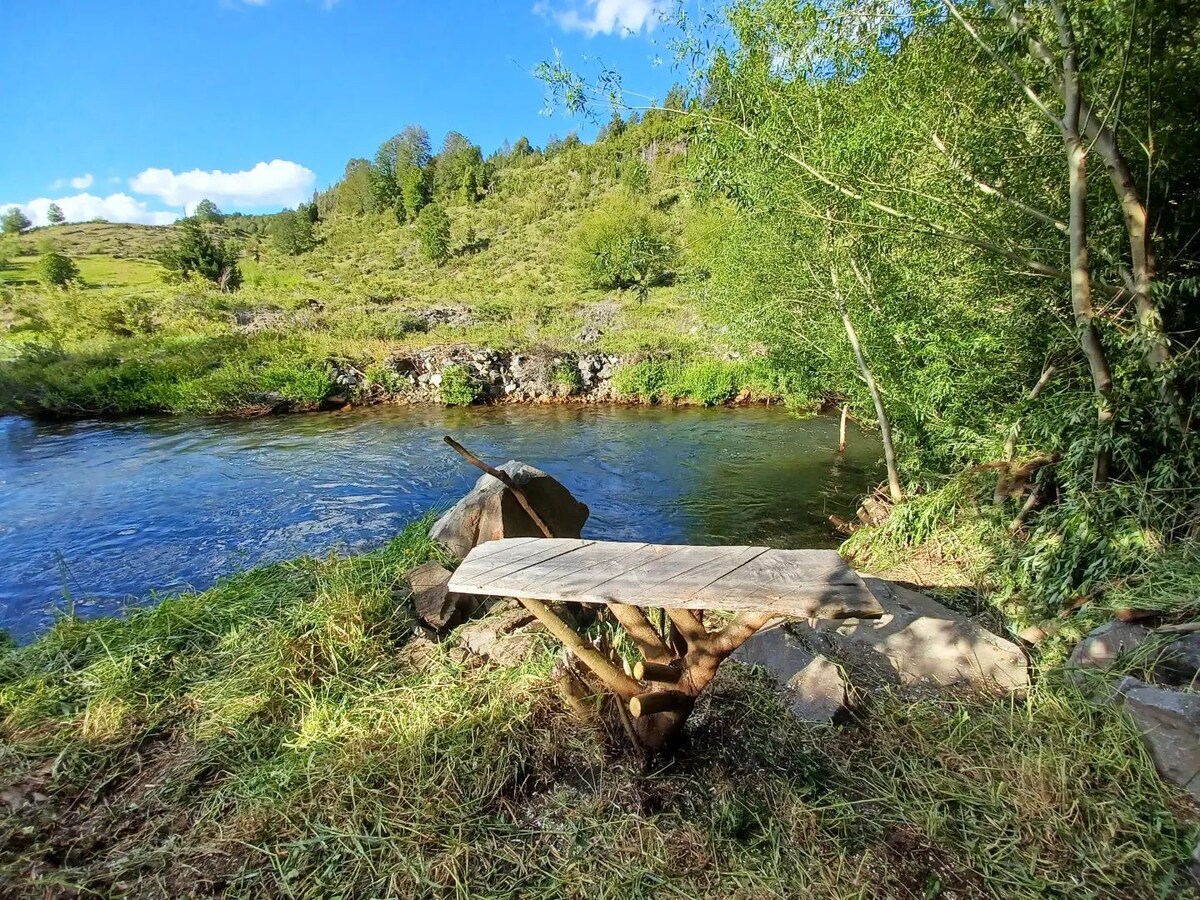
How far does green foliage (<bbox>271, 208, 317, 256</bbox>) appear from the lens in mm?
47250

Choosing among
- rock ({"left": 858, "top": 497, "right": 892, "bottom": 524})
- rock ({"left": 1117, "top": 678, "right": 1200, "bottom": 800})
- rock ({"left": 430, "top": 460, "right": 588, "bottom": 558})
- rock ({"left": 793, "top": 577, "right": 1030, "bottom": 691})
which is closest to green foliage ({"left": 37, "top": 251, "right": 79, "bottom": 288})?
rock ({"left": 430, "top": 460, "right": 588, "bottom": 558})

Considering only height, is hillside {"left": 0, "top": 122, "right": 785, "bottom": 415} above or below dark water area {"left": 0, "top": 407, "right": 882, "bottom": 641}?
above

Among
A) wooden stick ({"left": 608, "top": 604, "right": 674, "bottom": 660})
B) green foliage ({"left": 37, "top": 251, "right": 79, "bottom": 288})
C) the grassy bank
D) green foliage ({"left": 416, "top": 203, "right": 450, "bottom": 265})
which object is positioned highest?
green foliage ({"left": 416, "top": 203, "right": 450, "bottom": 265})

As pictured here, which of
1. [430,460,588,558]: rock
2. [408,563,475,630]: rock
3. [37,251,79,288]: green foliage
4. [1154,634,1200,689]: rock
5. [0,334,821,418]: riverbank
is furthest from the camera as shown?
[37,251,79,288]: green foliage

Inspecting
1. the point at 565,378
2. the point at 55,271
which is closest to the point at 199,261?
the point at 55,271

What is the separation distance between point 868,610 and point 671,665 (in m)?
1.07

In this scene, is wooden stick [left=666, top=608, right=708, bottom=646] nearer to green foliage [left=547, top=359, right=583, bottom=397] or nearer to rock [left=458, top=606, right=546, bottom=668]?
rock [left=458, top=606, right=546, bottom=668]

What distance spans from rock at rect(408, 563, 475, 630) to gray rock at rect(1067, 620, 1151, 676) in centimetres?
379

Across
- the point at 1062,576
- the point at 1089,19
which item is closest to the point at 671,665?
the point at 1062,576

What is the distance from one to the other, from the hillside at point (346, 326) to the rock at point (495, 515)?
4784 mm

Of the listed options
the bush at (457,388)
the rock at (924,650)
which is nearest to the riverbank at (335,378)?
the bush at (457,388)

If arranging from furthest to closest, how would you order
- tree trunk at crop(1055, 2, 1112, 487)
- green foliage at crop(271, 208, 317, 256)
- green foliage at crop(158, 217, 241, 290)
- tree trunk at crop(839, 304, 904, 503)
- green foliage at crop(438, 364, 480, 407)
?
green foliage at crop(271, 208, 317, 256) < green foliage at crop(158, 217, 241, 290) < green foliage at crop(438, 364, 480, 407) < tree trunk at crop(839, 304, 904, 503) < tree trunk at crop(1055, 2, 1112, 487)

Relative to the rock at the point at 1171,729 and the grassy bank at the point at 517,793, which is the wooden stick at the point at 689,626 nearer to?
the grassy bank at the point at 517,793

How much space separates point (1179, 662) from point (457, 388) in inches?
706
